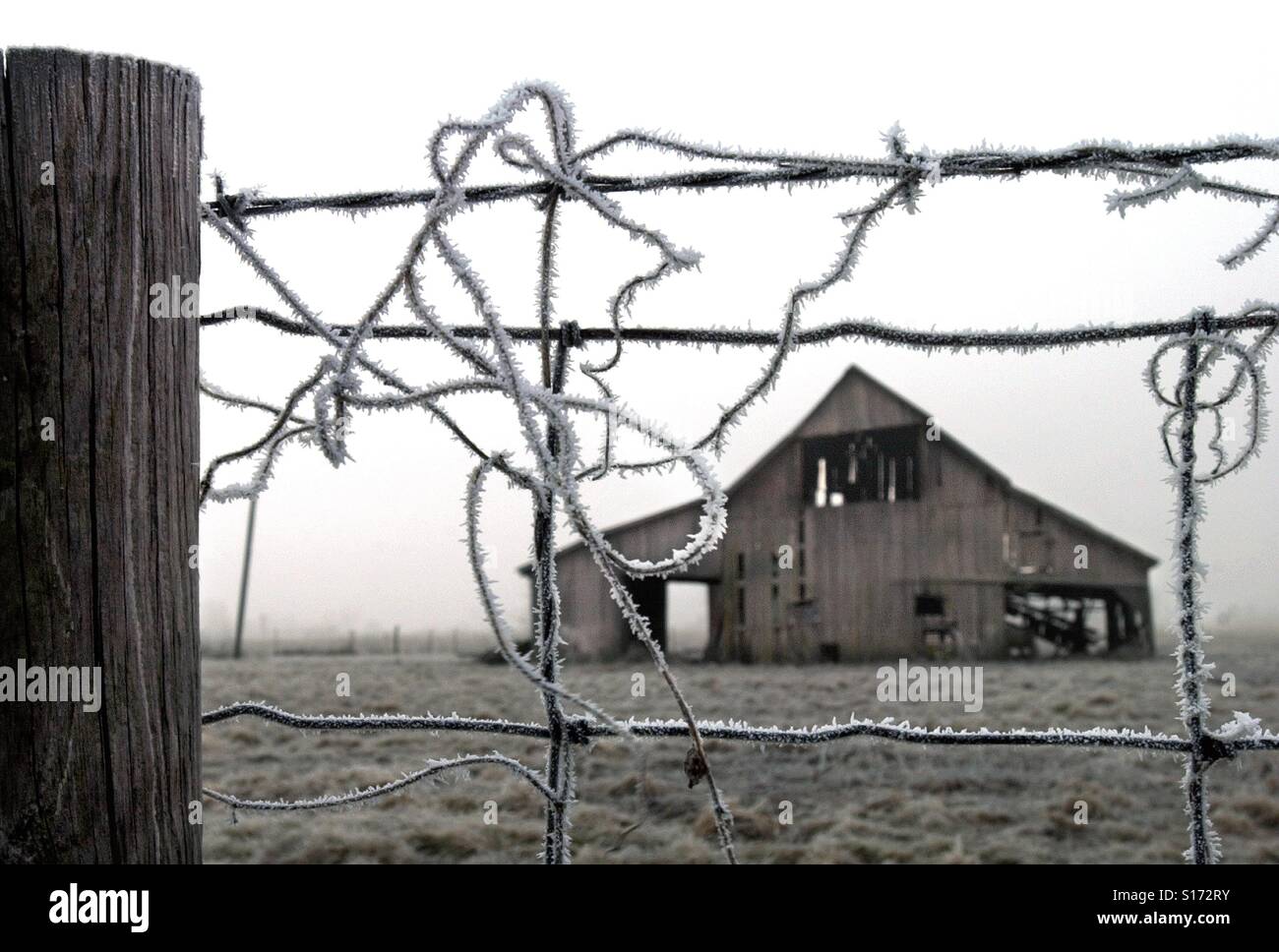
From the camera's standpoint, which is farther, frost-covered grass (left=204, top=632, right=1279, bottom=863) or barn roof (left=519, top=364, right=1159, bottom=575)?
barn roof (left=519, top=364, right=1159, bottom=575)

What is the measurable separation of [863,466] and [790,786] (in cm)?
476

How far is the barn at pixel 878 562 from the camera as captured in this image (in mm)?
11320

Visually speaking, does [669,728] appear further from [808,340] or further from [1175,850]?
[1175,850]

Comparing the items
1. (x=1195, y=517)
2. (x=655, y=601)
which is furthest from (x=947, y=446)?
(x=1195, y=517)

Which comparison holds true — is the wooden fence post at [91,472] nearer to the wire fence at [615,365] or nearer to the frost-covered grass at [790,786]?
the wire fence at [615,365]

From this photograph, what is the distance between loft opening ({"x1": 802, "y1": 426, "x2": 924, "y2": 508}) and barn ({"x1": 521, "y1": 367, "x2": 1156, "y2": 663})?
2 cm

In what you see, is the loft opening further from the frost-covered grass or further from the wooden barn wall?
the frost-covered grass

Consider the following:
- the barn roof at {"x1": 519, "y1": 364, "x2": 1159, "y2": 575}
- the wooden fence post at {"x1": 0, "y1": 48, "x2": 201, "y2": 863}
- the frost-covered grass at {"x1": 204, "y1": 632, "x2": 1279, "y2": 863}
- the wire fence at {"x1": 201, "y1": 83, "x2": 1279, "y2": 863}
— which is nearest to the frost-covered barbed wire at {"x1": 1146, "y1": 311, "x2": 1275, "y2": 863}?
the wire fence at {"x1": 201, "y1": 83, "x2": 1279, "y2": 863}

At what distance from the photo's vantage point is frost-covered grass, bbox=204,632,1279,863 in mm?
6820

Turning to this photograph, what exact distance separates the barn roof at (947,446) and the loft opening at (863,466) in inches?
13.1

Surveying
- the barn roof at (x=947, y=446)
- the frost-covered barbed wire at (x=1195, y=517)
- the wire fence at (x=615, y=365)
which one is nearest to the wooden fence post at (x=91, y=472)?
the wire fence at (x=615, y=365)

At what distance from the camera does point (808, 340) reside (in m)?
0.91
